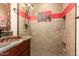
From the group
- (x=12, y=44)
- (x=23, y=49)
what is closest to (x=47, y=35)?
(x=23, y=49)

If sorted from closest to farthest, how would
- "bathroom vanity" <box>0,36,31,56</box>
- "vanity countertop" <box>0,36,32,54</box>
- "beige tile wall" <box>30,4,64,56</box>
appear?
1. "vanity countertop" <box>0,36,32,54</box>
2. "bathroom vanity" <box>0,36,31,56</box>
3. "beige tile wall" <box>30,4,64,56</box>

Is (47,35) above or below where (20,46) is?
above

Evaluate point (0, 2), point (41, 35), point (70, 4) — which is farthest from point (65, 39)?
point (0, 2)

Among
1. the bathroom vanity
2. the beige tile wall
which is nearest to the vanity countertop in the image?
the bathroom vanity

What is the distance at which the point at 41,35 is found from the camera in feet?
7.04

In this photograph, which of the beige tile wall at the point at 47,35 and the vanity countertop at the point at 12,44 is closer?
the vanity countertop at the point at 12,44

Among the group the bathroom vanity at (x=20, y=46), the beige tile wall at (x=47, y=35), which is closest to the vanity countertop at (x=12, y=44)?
the bathroom vanity at (x=20, y=46)

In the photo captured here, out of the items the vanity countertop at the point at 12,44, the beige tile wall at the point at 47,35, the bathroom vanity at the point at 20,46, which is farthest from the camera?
the beige tile wall at the point at 47,35

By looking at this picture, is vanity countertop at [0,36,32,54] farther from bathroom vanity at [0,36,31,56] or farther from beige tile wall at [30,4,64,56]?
beige tile wall at [30,4,64,56]

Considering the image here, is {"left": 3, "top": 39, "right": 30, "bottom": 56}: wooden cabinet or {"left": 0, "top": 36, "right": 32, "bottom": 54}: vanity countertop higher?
{"left": 0, "top": 36, "right": 32, "bottom": 54}: vanity countertop

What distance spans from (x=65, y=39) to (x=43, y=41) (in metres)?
0.33

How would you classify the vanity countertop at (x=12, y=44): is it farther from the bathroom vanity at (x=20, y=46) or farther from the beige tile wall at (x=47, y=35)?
the beige tile wall at (x=47, y=35)

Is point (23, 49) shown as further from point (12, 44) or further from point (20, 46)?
Answer: point (12, 44)

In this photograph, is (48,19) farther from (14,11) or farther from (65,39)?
(14,11)
